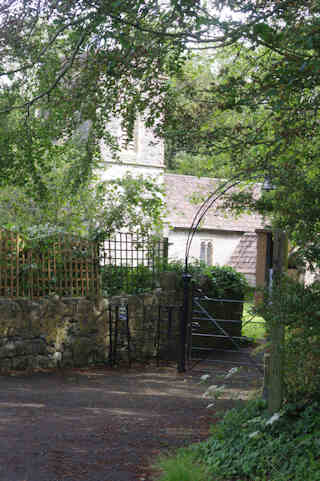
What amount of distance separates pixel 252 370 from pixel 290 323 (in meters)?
5.92

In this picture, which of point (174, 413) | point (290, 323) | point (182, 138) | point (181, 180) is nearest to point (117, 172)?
point (181, 180)

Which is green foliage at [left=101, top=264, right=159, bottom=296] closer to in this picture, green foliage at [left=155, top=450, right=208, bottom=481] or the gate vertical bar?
the gate vertical bar

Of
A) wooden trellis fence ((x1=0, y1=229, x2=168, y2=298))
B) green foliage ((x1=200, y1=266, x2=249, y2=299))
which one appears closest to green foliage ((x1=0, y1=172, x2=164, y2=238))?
wooden trellis fence ((x1=0, y1=229, x2=168, y2=298))

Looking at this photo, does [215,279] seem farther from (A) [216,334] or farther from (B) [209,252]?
(B) [209,252]

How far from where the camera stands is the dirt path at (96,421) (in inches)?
188

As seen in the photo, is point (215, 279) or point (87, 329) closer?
point (87, 329)

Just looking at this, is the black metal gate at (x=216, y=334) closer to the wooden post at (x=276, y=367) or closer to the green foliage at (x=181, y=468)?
the wooden post at (x=276, y=367)

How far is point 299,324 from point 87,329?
628cm

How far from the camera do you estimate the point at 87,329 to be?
10.4 m

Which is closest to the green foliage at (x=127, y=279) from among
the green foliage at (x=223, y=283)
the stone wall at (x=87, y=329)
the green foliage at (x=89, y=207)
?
the stone wall at (x=87, y=329)

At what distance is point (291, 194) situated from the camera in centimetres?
546

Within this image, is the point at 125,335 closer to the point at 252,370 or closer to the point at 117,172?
the point at 252,370

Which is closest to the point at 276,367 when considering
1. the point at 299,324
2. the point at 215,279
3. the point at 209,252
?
the point at 299,324

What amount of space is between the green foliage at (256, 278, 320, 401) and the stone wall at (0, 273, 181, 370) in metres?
5.65
